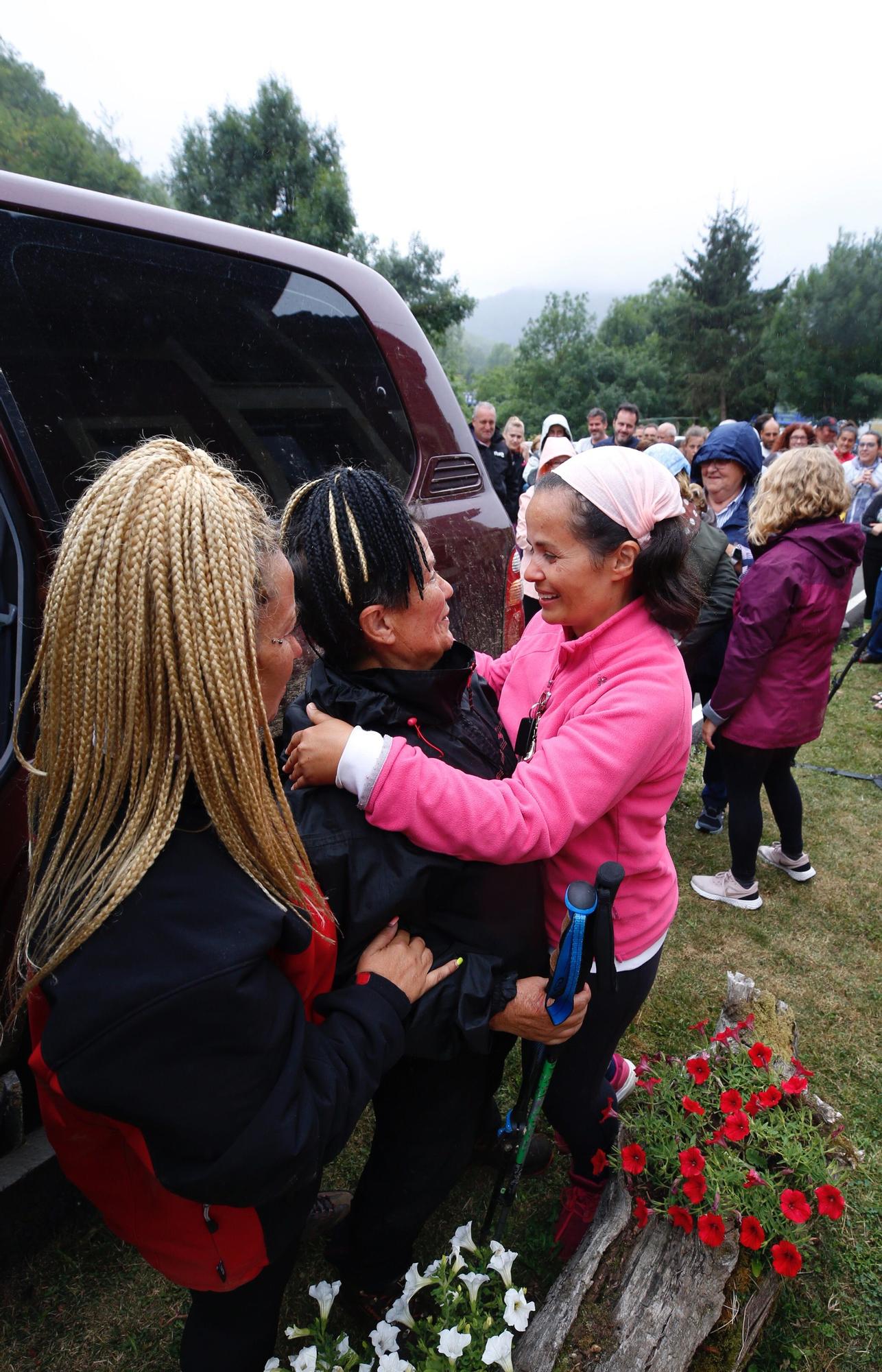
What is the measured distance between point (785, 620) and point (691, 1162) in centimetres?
219

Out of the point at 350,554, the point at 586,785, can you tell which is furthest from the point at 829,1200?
the point at 350,554

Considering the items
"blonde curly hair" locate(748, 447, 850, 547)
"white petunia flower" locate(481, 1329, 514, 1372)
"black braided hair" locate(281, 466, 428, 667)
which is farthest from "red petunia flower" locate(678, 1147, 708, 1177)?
"blonde curly hair" locate(748, 447, 850, 547)

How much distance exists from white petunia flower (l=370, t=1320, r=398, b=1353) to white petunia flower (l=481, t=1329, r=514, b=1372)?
0.60 feet

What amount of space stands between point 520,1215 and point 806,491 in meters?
2.82

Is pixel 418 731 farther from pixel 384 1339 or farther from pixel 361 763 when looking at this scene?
pixel 384 1339

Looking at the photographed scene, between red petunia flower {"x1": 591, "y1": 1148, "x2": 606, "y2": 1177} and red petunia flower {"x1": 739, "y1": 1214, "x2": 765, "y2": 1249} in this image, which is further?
red petunia flower {"x1": 591, "y1": 1148, "x2": 606, "y2": 1177}

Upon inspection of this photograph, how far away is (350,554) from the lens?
1348 mm

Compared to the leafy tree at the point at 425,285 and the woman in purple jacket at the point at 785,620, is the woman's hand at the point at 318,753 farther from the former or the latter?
the leafy tree at the point at 425,285

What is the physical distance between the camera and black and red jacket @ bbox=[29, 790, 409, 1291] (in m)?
0.91

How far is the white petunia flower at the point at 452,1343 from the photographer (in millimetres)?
1312

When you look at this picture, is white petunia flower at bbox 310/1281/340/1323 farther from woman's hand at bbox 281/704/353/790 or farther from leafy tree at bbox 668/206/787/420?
leafy tree at bbox 668/206/787/420

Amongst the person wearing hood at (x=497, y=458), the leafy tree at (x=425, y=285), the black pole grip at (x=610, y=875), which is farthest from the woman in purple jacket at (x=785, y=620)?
the leafy tree at (x=425, y=285)

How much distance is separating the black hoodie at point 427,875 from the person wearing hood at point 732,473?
2.87 meters

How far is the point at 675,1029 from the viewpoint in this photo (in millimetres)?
2916
